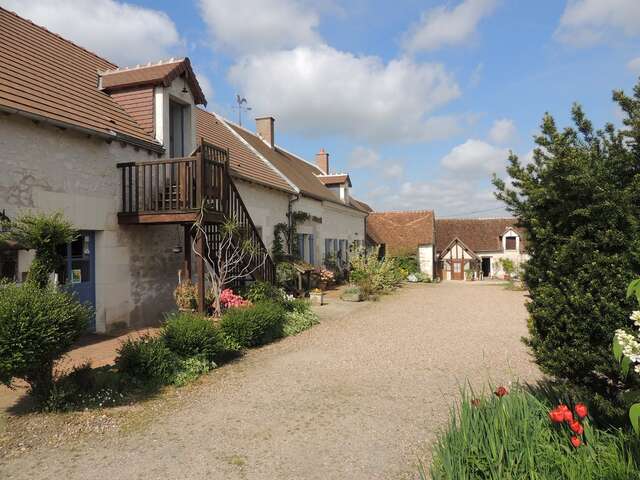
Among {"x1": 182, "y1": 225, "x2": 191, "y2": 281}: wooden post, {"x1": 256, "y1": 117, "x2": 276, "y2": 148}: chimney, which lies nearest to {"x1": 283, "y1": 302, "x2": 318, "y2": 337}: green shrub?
{"x1": 182, "y1": 225, "x2": 191, "y2": 281}: wooden post

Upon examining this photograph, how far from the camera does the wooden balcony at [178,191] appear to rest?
27.1ft

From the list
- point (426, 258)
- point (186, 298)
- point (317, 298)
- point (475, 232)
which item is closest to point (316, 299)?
point (317, 298)

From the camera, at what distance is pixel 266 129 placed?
21.2 m

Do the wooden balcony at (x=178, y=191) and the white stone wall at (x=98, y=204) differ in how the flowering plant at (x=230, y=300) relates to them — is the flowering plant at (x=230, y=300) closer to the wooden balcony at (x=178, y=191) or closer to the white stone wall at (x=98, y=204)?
the wooden balcony at (x=178, y=191)

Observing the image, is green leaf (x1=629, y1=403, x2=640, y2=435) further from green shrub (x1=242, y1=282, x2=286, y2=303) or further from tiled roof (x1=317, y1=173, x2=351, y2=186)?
tiled roof (x1=317, y1=173, x2=351, y2=186)

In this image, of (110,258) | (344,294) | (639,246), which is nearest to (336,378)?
(639,246)

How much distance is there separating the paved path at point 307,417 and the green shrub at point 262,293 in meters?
1.38

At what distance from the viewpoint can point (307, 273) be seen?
15.7 m

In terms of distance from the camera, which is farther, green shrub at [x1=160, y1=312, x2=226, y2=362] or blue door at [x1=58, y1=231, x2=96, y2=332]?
blue door at [x1=58, y1=231, x2=96, y2=332]

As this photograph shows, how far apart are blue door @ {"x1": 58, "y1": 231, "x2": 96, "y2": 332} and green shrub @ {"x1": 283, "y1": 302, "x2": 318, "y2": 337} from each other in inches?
139

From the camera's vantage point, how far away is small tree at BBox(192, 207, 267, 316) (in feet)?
29.1

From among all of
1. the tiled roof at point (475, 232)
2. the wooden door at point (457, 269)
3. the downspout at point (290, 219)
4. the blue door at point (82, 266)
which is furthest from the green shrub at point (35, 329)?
the tiled roof at point (475, 232)

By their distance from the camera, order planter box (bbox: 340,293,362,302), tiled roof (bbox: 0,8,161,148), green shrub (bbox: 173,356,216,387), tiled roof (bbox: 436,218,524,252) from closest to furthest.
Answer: green shrub (bbox: 173,356,216,387), tiled roof (bbox: 0,8,161,148), planter box (bbox: 340,293,362,302), tiled roof (bbox: 436,218,524,252)

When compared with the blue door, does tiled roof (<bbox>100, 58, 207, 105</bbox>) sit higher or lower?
higher
